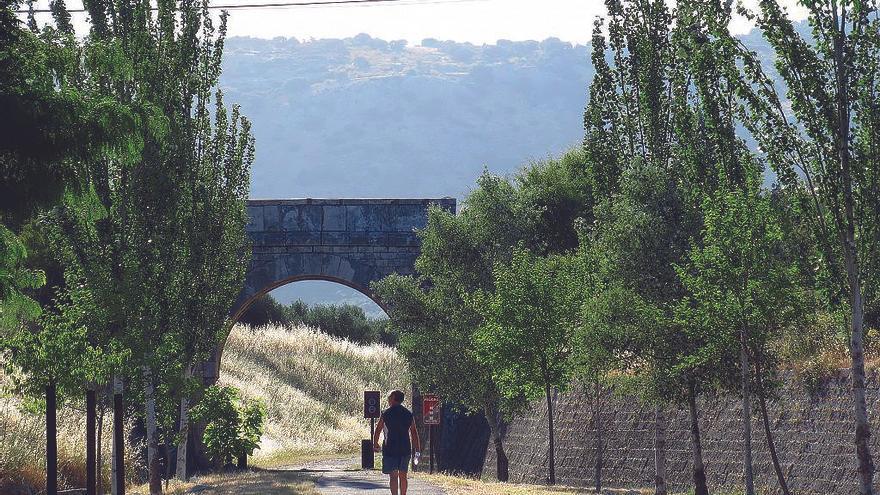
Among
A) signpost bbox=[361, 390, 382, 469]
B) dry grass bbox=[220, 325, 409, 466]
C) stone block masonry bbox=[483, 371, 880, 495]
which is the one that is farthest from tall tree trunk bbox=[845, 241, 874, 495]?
dry grass bbox=[220, 325, 409, 466]

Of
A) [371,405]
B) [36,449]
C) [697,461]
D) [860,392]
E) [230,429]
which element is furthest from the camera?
[230,429]

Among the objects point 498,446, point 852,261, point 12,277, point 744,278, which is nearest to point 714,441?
point 744,278

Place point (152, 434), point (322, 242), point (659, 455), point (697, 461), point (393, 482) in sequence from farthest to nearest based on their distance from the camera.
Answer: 1. point (322, 242)
2. point (152, 434)
3. point (659, 455)
4. point (697, 461)
5. point (393, 482)

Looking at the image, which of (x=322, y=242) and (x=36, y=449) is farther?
(x=322, y=242)

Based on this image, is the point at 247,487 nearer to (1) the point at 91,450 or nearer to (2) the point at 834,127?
(1) the point at 91,450

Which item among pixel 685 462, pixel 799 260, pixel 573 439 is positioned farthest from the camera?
pixel 573 439

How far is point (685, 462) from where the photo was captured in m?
27.5

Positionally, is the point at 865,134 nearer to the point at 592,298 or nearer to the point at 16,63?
the point at 592,298

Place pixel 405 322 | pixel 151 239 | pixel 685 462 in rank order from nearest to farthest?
pixel 151 239 → pixel 685 462 → pixel 405 322

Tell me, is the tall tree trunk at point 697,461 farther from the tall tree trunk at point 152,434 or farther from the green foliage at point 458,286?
the tall tree trunk at point 152,434

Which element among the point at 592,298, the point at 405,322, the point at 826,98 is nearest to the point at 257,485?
the point at 592,298

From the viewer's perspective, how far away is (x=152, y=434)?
2703 cm

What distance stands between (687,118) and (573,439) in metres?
13.0

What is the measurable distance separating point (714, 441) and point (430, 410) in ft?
39.2
